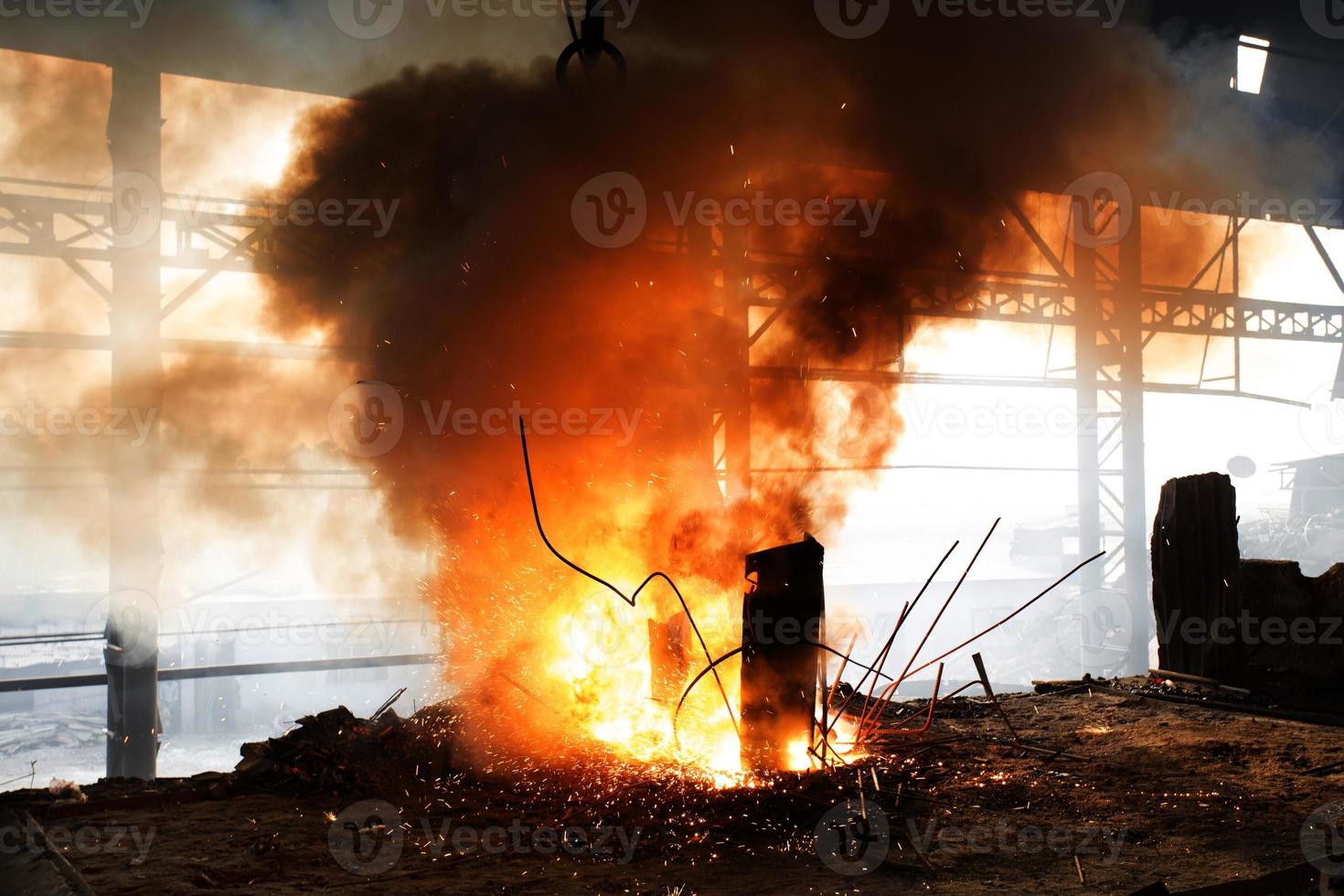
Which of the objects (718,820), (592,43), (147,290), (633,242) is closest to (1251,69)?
(633,242)

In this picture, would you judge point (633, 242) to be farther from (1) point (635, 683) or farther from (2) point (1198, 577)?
(2) point (1198, 577)

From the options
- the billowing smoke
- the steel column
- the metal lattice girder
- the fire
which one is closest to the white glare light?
the billowing smoke

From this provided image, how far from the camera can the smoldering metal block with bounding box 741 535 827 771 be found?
5035 millimetres

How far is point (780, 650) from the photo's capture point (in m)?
5.04

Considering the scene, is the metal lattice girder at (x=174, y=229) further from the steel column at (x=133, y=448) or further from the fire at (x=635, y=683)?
the fire at (x=635, y=683)

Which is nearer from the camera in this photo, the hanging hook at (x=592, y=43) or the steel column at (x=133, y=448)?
the hanging hook at (x=592, y=43)

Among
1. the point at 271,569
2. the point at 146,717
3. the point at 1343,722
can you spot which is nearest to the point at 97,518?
the point at 271,569

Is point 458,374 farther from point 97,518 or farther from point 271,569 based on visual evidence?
point 97,518

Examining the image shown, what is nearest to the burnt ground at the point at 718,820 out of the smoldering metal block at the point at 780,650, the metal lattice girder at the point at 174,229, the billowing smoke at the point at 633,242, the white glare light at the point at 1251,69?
the smoldering metal block at the point at 780,650

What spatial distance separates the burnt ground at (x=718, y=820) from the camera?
364 cm

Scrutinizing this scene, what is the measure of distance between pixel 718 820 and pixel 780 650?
3.55ft

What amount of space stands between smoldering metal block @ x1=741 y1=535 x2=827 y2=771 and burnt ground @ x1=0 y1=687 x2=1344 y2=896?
13.2 inches

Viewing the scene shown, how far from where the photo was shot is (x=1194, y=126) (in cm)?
1083

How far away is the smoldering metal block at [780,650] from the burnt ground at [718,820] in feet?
1.10
